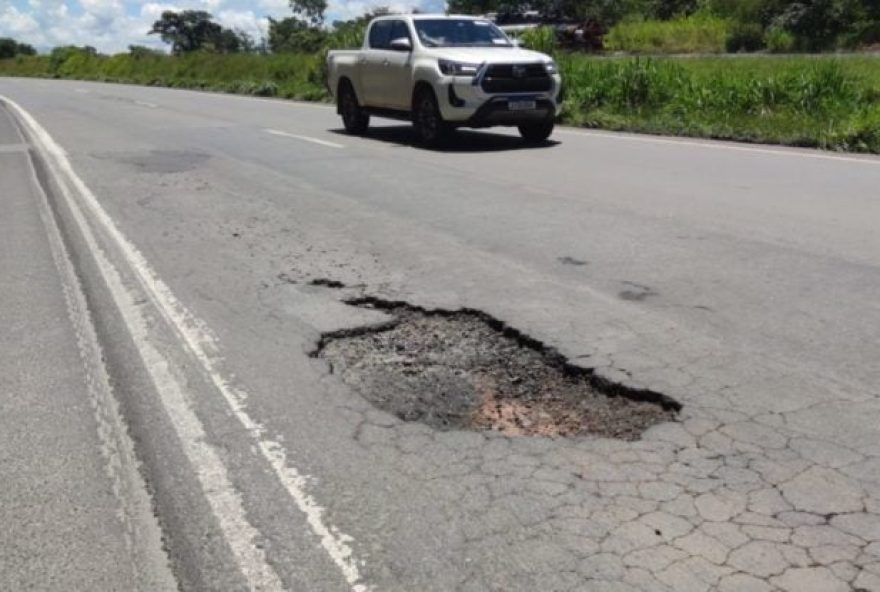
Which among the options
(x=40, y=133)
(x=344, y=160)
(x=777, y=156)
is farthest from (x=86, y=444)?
(x=40, y=133)

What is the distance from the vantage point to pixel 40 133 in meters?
18.0

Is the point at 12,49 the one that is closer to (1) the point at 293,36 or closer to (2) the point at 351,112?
(1) the point at 293,36

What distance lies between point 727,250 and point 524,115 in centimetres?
716

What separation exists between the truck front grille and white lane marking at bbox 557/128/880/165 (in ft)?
6.05

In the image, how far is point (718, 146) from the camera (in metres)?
13.4

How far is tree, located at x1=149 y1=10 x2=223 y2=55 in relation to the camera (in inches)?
3950

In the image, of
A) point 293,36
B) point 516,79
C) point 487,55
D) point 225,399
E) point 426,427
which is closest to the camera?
point 426,427

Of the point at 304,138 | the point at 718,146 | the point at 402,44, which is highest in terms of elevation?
the point at 402,44

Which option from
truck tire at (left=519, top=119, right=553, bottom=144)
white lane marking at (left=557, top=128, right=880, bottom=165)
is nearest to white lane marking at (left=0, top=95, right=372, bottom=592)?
truck tire at (left=519, top=119, right=553, bottom=144)

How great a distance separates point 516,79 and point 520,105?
0.37 metres

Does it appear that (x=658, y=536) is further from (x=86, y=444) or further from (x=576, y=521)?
(x=86, y=444)

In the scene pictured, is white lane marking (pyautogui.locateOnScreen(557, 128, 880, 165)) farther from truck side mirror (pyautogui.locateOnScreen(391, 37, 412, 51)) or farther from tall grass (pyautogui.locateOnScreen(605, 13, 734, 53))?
tall grass (pyautogui.locateOnScreen(605, 13, 734, 53))

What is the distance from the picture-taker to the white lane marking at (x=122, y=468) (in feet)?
9.89

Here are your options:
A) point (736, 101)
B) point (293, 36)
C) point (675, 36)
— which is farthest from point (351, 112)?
point (293, 36)
